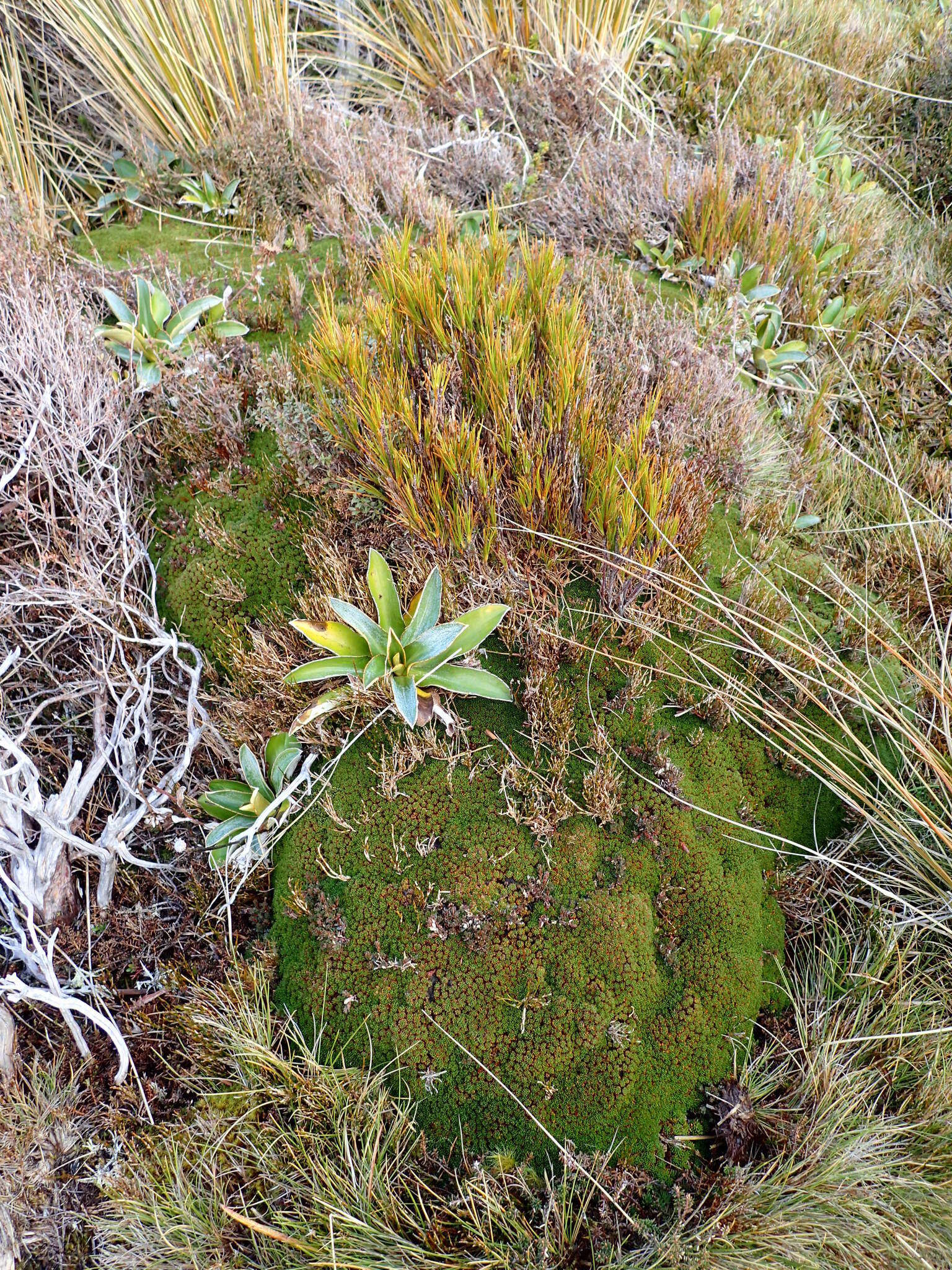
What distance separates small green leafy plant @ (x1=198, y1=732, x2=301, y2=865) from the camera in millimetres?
2615

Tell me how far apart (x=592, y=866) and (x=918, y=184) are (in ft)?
19.2

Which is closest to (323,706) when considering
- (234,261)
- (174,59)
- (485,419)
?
(485,419)

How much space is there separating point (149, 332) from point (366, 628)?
199cm

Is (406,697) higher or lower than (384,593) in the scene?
lower

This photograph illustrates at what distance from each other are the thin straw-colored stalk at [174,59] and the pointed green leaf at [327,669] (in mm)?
4063

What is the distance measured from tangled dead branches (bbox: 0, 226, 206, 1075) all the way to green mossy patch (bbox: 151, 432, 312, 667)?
108 mm

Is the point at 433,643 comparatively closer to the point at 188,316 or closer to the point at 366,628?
the point at 366,628

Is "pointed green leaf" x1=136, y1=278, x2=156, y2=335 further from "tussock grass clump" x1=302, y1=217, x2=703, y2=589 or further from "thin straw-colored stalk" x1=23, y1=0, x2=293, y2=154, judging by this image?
"thin straw-colored stalk" x1=23, y1=0, x2=293, y2=154

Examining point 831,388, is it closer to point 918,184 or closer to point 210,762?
point 918,184

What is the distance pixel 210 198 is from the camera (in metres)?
4.63

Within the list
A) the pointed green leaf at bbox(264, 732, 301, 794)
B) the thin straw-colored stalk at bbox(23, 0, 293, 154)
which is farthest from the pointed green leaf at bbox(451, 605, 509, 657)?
the thin straw-colored stalk at bbox(23, 0, 293, 154)

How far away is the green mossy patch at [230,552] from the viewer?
3.11 meters

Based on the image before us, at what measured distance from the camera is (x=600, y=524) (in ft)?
9.14

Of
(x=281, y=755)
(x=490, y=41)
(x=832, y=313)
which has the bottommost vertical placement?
(x=281, y=755)
